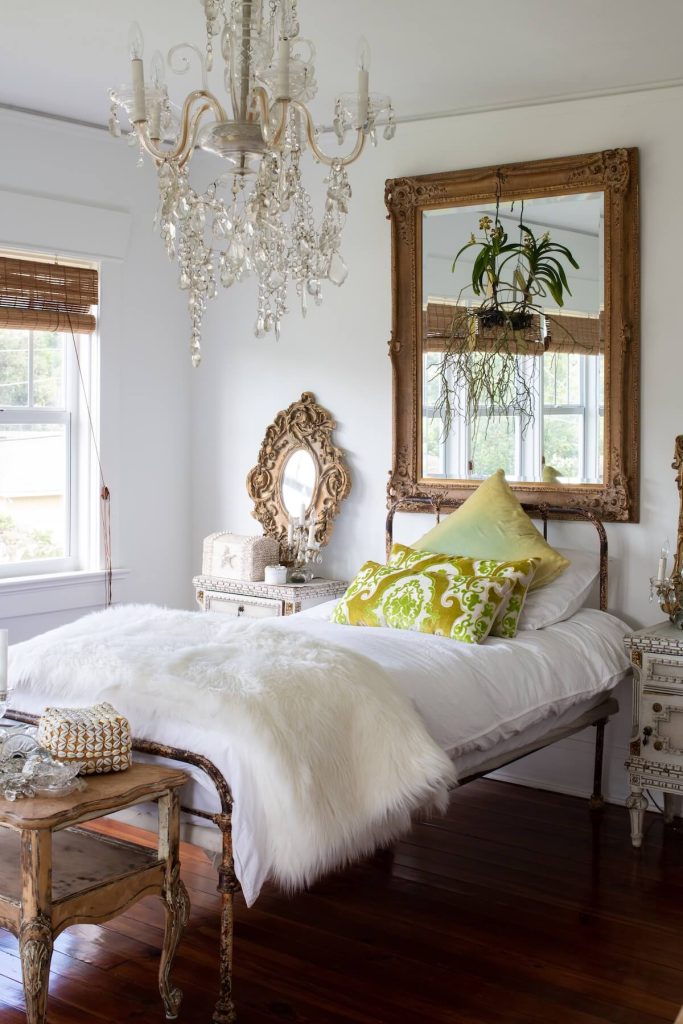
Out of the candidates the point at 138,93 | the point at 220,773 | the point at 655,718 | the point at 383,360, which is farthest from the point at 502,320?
the point at 220,773

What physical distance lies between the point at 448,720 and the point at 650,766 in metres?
1.04

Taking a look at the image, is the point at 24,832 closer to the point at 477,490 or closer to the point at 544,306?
the point at 477,490

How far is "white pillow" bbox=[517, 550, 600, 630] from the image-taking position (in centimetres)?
407

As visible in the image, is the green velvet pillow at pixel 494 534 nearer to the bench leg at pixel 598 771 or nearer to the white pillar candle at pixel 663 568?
the white pillar candle at pixel 663 568

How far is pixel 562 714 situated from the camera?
3.78 metres

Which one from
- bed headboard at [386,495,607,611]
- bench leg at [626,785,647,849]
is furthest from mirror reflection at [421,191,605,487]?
bench leg at [626,785,647,849]

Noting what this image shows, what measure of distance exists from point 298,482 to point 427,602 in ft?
5.03

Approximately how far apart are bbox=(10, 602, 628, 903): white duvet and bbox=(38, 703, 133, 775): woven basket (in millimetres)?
198

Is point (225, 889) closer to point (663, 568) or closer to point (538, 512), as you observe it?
point (663, 568)

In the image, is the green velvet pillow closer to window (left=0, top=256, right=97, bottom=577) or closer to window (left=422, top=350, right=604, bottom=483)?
window (left=422, top=350, right=604, bottom=483)

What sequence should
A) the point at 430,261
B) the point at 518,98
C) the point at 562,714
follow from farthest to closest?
the point at 430,261 → the point at 518,98 → the point at 562,714

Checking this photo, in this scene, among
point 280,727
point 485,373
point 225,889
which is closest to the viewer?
point 225,889

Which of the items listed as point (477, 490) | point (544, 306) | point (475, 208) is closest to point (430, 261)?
point (475, 208)

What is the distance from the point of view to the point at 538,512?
4559 mm
